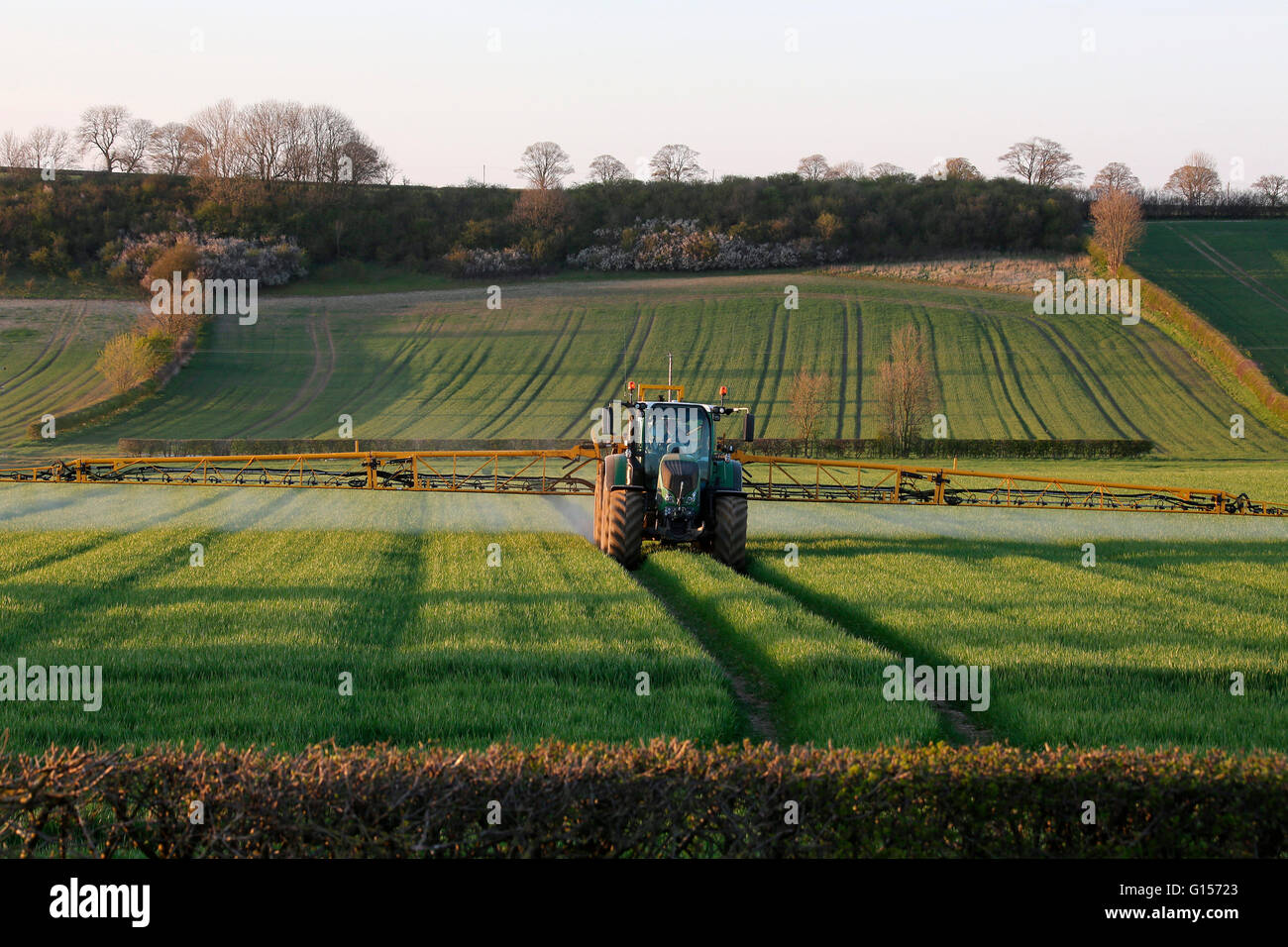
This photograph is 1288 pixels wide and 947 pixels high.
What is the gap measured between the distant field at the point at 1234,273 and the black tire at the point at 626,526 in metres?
65.0

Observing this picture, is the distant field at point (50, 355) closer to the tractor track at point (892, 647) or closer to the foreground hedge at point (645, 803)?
the tractor track at point (892, 647)

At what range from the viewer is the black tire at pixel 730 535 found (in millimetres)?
20703

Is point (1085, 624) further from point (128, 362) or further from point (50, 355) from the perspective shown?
point (50, 355)

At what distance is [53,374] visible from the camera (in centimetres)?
7031

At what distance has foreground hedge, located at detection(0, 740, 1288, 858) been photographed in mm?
6699

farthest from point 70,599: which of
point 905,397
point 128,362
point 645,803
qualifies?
point 128,362

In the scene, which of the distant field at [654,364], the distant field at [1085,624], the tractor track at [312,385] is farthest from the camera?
the tractor track at [312,385]

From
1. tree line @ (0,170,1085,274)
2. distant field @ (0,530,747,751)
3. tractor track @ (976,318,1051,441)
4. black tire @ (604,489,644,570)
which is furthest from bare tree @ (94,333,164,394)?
tractor track @ (976,318,1051,441)

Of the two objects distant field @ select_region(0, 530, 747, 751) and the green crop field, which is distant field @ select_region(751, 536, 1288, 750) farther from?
distant field @ select_region(0, 530, 747, 751)

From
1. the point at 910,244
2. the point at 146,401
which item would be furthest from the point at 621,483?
the point at 910,244

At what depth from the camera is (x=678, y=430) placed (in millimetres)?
22156

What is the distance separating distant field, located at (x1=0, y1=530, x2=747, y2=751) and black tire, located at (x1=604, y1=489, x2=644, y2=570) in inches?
16.3

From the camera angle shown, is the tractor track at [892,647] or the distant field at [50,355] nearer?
the tractor track at [892,647]

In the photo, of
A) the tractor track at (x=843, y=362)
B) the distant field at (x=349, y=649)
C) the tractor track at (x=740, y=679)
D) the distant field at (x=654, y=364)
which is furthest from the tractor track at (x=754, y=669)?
the distant field at (x=654, y=364)
